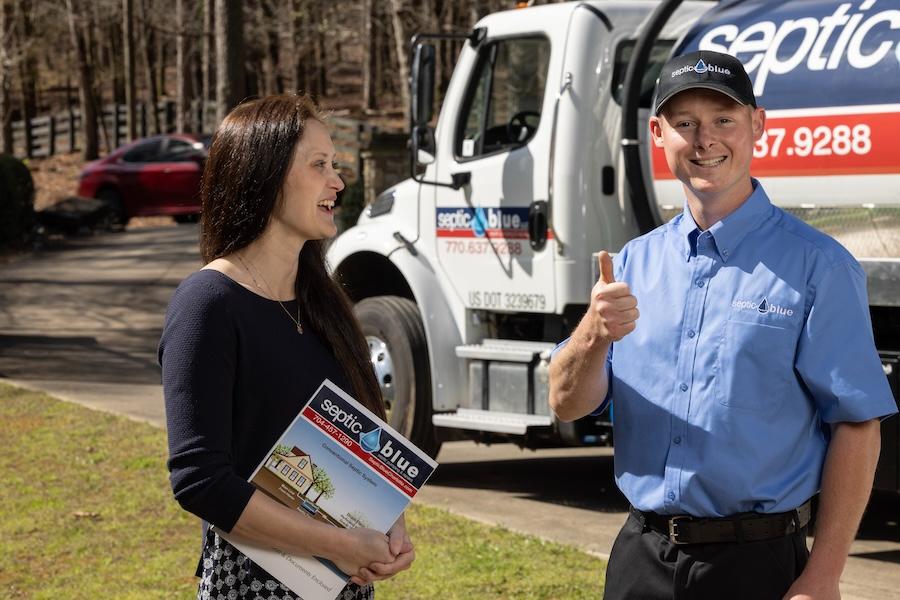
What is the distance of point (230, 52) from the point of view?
16453mm

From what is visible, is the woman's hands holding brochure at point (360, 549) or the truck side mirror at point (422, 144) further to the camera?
the truck side mirror at point (422, 144)

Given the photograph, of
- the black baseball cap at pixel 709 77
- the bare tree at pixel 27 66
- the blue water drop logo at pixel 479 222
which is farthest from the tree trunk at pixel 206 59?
the black baseball cap at pixel 709 77

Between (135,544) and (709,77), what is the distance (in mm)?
4770

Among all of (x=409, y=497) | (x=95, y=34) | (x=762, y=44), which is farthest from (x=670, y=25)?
(x=95, y=34)

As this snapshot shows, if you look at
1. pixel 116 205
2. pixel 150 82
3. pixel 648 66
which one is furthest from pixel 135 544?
pixel 150 82

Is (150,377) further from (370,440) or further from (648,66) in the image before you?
(370,440)

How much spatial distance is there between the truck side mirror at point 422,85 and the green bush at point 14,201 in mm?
14564

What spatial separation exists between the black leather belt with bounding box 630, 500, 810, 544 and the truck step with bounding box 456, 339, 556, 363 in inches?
186

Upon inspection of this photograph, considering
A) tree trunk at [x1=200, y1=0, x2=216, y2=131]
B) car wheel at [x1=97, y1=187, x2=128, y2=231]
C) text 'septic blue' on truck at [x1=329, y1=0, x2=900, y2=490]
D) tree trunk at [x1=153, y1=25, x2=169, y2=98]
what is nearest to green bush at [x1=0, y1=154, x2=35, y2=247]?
car wheel at [x1=97, y1=187, x2=128, y2=231]

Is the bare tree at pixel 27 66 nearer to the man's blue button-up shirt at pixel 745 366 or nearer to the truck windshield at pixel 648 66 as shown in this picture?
the truck windshield at pixel 648 66

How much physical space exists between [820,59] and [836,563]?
400 centimetres

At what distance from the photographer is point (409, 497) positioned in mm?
2916

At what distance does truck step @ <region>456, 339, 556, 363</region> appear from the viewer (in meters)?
7.90

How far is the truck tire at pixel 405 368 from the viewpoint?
8320 millimetres
